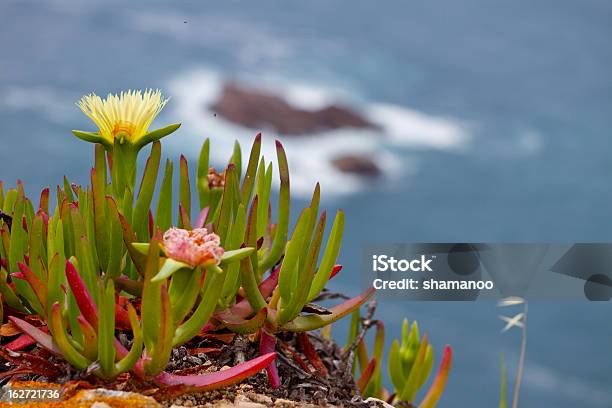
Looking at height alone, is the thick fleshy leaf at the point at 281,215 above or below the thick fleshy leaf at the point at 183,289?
above

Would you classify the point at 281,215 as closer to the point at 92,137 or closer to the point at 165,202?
the point at 165,202

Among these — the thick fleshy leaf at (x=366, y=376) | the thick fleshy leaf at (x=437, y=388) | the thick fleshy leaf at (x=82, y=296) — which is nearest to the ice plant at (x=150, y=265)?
the thick fleshy leaf at (x=82, y=296)

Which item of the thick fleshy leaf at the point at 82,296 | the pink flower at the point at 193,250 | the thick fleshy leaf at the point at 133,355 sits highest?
the pink flower at the point at 193,250

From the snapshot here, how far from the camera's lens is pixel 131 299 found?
201cm

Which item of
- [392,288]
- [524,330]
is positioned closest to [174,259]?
[392,288]

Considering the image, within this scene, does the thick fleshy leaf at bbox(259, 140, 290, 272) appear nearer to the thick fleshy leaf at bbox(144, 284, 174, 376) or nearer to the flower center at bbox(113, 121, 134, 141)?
the flower center at bbox(113, 121, 134, 141)

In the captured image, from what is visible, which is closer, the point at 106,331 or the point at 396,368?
the point at 106,331

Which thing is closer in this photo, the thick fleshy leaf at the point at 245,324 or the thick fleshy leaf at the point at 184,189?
the thick fleshy leaf at the point at 245,324

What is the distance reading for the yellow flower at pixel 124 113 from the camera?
1.86m

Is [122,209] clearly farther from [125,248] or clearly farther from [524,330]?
[524,330]

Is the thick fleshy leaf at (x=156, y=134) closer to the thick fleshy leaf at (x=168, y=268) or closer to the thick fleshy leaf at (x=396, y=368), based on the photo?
the thick fleshy leaf at (x=168, y=268)

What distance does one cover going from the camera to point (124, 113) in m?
1.86

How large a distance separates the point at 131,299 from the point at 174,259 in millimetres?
535

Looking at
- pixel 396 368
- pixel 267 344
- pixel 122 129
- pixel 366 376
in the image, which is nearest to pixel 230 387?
pixel 267 344
